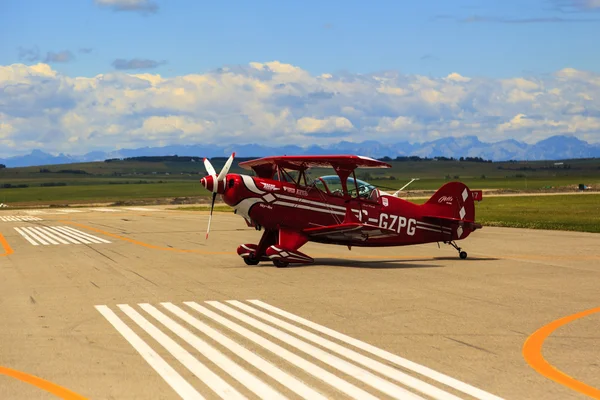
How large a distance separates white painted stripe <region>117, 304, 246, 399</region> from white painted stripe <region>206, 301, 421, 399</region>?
55.5 inches

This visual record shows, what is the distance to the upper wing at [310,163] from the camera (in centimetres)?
2062

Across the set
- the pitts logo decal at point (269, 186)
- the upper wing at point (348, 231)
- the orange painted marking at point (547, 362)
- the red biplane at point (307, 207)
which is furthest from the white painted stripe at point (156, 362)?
the upper wing at point (348, 231)

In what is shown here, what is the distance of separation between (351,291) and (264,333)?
16.4ft

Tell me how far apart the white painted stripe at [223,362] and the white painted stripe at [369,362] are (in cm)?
140

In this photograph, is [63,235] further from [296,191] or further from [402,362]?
[402,362]

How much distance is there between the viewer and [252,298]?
14859mm

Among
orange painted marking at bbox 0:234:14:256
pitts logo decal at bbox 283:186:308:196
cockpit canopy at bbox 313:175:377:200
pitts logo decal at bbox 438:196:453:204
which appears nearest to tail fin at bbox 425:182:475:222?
pitts logo decal at bbox 438:196:453:204

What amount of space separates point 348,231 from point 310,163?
7.03ft

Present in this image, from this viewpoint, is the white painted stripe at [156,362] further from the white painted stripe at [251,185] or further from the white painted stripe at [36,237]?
the white painted stripe at [36,237]

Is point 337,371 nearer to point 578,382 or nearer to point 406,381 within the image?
point 406,381

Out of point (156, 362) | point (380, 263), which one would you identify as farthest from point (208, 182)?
point (156, 362)

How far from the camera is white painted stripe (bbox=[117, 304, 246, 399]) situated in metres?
7.97

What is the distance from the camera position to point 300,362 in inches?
364

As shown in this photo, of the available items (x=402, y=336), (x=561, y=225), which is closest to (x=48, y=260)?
(x=402, y=336)
